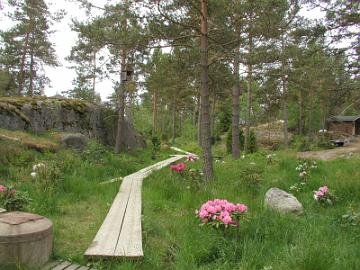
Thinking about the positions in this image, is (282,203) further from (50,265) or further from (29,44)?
(29,44)

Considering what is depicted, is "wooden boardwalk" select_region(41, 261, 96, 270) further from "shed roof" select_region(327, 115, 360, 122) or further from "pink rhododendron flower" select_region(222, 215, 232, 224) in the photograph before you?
"shed roof" select_region(327, 115, 360, 122)

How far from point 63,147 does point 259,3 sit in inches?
282

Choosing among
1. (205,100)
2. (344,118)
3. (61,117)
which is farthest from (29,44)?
(344,118)

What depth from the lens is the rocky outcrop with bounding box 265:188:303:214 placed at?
516 centimetres

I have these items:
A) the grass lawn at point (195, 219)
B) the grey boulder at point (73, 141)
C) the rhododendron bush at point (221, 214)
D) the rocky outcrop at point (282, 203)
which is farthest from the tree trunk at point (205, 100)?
the grey boulder at point (73, 141)

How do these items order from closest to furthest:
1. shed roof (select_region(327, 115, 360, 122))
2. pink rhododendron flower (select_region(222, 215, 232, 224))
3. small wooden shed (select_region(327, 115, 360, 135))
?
pink rhododendron flower (select_region(222, 215, 232, 224)), shed roof (select_region(327, 115, 360, 122)), small wooden shed (select_region(327, 115, 360, 135))

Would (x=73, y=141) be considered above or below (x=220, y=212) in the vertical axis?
above

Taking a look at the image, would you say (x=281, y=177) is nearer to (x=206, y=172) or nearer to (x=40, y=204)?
(x=206, y=172)

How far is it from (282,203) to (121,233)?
8.88 ft

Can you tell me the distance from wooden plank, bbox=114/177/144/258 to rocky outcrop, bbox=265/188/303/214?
6.89 ft

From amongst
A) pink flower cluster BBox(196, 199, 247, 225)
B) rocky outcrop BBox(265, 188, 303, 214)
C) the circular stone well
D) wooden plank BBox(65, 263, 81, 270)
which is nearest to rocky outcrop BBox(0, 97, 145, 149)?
the circular stone well

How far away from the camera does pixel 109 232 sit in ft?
13.8

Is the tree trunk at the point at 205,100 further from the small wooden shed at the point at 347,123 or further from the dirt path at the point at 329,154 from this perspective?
the small wooden shed at the point at 347,123

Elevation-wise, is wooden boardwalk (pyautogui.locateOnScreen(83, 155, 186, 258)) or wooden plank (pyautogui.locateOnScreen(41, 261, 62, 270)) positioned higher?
wooden boardwalk (pyautogui.locateOnScreen(83, 155, 186, 258))
